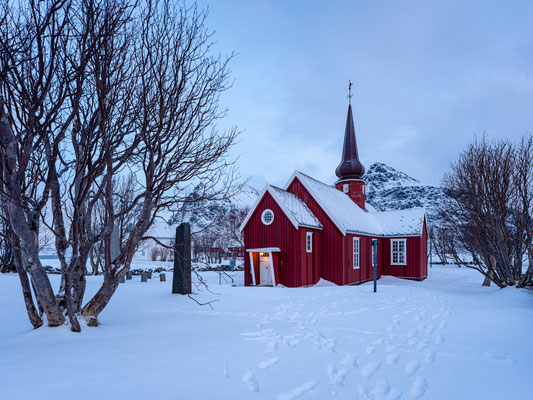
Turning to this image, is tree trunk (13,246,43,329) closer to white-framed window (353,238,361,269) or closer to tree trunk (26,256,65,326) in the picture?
tree trunk (26,256,65,326)

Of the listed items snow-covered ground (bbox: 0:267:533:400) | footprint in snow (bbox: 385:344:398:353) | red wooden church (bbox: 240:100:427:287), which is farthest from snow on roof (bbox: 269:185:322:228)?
footprint in snow (bbox: 385:344:398:353)

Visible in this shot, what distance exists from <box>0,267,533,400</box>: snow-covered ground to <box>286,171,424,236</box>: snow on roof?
10.8 m

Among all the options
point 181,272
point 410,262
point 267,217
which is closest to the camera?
point 181,272

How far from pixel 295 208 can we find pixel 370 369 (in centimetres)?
1337

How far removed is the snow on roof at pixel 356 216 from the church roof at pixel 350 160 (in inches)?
80.5

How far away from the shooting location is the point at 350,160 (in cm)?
2552

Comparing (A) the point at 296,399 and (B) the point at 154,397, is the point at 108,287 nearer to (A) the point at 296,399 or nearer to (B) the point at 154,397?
(B) the point at 154,397

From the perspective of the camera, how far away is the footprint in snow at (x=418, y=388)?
11.5 ft

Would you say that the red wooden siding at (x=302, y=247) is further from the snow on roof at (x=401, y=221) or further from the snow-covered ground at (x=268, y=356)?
the snow-covered ground at (x=268, y=356)

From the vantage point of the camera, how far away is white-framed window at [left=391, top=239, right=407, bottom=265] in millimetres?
22953

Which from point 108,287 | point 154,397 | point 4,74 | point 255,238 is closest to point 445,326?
point 154,397

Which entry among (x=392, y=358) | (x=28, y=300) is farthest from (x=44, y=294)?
(x=392, y=358)

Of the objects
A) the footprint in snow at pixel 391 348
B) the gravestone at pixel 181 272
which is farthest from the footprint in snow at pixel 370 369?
the gravestone at pixel 181 272

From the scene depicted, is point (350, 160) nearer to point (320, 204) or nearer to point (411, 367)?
point (320, 204)
